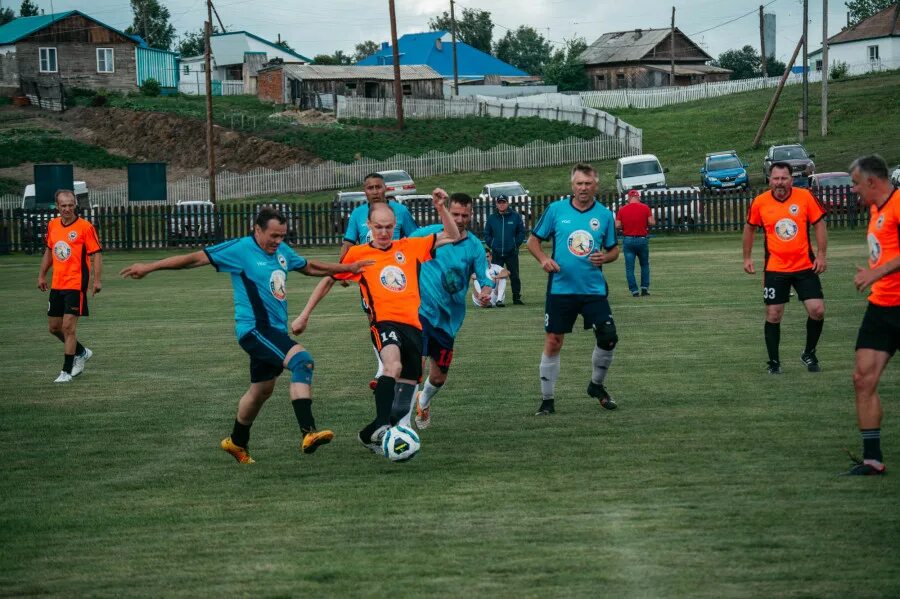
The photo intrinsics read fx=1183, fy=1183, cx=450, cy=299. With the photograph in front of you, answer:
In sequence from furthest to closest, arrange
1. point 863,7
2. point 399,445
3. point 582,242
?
point 863,7 < point 582,242 < point 399,445

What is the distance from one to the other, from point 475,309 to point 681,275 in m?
6.73

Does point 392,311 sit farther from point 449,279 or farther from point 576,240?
point 576,240

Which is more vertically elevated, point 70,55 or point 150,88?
point 70,55

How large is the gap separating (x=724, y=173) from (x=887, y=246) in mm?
40353

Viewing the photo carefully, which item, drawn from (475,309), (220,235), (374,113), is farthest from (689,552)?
(374,113)

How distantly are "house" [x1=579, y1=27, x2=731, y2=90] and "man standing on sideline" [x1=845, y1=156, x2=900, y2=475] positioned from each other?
3842 inches

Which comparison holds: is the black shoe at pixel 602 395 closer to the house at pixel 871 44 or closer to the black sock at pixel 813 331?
the black sock at pixel 813 331

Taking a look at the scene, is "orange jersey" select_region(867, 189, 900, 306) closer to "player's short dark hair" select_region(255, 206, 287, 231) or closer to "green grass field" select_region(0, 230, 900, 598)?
"green grass field" select_region(0, 230, 900, 598)

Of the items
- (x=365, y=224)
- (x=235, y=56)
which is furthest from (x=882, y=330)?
Result: (x=235, y=56)

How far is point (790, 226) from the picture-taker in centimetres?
1191

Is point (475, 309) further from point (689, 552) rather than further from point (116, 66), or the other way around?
point (116, 66)

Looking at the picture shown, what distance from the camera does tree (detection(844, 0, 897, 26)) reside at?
429 feet

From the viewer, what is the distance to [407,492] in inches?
297

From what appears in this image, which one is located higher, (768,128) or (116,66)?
(116,66)
